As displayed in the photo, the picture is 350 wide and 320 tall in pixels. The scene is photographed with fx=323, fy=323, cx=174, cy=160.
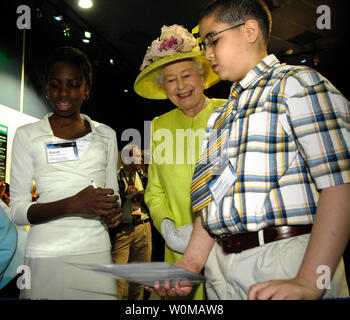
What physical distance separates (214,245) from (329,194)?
52 cm

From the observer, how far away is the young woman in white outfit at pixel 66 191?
1.50 metres

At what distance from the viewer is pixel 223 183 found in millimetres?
1007

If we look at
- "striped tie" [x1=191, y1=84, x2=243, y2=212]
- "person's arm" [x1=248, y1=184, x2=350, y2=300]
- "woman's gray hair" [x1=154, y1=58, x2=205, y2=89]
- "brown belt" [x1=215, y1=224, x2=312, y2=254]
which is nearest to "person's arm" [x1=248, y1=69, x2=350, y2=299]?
"person's arm" [x1=248, y1=184, x2=350, y2=300]

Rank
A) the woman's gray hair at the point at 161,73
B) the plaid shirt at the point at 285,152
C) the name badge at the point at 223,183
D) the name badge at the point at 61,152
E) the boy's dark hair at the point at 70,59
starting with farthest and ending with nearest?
the woman's gray hair at the point at 161,73, the boy's dark hair at the point at 70,59, the name badge at the point at 61,152, the name badge at the point at 223,183, the plaid shirt at the point at 285,152

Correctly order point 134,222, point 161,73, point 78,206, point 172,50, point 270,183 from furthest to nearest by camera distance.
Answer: point 134,222, point 161,73, point 172,50, point 78,206, point 270,183

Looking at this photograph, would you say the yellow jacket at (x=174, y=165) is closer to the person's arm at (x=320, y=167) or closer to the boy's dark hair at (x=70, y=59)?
the boy's dark hair at (x=70, y=59)

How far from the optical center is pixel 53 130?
1789mm

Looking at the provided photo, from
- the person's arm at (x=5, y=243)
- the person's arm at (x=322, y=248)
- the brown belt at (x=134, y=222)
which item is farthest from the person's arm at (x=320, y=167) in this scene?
the brown belt at (x=134, y=222)

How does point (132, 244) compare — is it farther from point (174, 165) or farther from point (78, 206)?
point (78, 206)

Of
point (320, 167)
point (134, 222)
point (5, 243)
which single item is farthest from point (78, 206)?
point (134, 222)

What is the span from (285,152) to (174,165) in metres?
1.22

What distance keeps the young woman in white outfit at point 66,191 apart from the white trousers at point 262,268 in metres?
0.69
